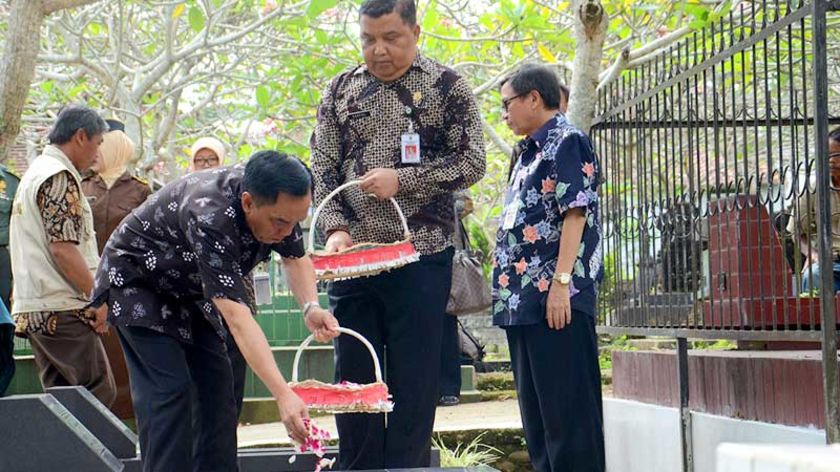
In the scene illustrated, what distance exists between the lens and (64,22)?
36.3ft

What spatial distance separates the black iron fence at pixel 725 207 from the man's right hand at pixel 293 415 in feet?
6.82

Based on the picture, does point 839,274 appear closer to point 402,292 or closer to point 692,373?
point 692,373

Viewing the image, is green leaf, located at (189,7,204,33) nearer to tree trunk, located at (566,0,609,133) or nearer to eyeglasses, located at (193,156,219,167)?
eyeglasses, located at (193,156,219,167)

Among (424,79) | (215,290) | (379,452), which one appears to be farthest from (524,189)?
(215,290)

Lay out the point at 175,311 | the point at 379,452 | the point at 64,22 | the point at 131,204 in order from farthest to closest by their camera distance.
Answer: the point at 64,22 → the point at 131,204 → the point at 379,452 → the point at 175,311

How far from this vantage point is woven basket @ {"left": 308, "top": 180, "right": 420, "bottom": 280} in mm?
4668

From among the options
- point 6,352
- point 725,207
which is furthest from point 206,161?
point 725,207

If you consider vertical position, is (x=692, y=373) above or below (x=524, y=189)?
below

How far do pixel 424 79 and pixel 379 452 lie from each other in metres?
1.54

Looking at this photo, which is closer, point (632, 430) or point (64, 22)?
point (632, 430)

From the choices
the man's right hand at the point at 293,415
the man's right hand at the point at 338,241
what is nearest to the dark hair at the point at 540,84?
the man's right hand at the point at 338,241

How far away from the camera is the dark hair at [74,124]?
21.1 ft

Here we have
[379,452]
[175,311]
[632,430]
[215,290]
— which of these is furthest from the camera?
[632,430]

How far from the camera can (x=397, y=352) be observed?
5008 mm
